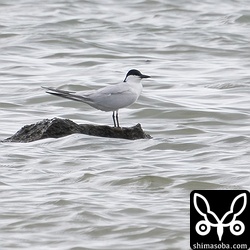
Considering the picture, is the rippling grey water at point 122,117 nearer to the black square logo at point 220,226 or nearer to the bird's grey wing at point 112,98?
the black square logo at point 220,226

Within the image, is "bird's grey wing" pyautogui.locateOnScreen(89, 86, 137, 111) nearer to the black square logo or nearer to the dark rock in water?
the dark rock in water

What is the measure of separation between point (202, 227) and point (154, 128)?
5.17m

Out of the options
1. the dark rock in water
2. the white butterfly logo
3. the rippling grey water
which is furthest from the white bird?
the white butterfly logo

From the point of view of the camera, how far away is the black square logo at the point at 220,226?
23.0 ft

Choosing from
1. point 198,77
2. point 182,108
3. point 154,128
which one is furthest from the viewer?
point 198,77

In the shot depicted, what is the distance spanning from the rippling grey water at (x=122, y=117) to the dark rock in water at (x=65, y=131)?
0.09 metres

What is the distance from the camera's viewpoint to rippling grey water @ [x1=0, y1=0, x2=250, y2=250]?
26.2 feet

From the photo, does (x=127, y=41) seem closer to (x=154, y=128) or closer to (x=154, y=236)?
(x=154, y=128)

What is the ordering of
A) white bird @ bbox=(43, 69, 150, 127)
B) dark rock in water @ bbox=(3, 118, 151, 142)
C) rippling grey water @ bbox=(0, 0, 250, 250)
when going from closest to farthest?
rippling grey water @ bbox=(0, 0, 250, 250), dark rock in water @ bbox=(3, 118, 151, 142), white bird @ bbox=(43, 69, 150, 127)

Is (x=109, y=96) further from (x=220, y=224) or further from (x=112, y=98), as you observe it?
(x=220, y=224)

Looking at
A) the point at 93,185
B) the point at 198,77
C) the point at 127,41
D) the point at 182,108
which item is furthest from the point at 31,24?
the point at 93,185

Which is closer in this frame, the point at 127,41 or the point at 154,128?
the point at 154,128

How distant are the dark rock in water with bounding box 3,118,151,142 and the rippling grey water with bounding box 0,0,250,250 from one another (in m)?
0.09

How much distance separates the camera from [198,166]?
9797 mm
